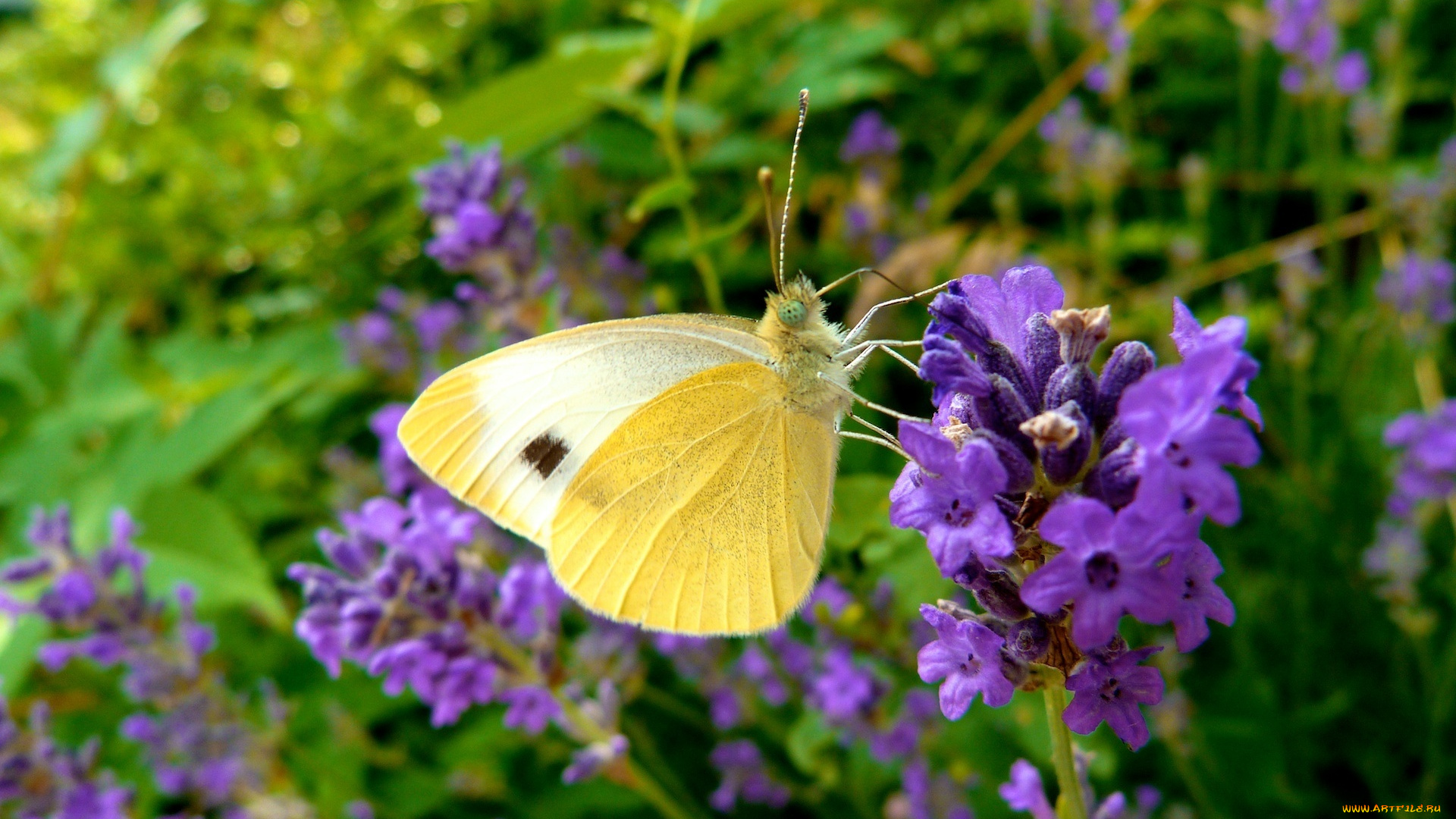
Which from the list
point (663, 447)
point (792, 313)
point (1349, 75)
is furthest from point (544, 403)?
point (1349, 75)

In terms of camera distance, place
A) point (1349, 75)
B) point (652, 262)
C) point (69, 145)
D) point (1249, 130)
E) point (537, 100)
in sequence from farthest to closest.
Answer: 1. point (1249, 130)
2. point (1349, 75)
3. point (652, 262)
4. point (69, 145)
5. point (537, 100)

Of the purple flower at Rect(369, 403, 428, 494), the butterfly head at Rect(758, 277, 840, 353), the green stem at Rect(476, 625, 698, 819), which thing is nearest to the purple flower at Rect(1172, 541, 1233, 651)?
the butterfly head at Rect(758, 277, 840, 353)

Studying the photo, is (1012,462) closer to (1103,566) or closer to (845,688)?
(1103,566)

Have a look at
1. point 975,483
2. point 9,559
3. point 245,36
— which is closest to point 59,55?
point 245,36

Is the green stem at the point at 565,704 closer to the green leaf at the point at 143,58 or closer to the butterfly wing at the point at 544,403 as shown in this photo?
the butterfly wing at the point at 544,403

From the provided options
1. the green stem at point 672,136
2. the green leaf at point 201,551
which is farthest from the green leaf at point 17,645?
the green stem at point 672,136

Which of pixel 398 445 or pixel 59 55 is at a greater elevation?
pixel 59 55

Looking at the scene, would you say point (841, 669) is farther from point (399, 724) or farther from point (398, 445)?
point (399, 724)
